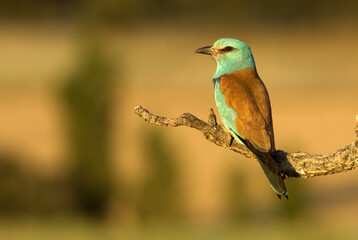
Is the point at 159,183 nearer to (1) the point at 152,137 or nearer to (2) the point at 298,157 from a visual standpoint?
(1) the point at 152,137

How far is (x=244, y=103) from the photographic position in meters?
5.26

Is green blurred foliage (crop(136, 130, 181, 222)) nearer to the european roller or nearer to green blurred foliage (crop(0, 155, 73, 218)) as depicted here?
green blurred foliage (crop(0, 155, 73, 218))

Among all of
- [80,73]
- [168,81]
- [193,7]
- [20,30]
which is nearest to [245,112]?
[80,73]

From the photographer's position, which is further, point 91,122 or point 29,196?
point 29,196

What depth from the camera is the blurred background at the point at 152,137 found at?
1359cm

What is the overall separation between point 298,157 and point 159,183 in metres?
9.03

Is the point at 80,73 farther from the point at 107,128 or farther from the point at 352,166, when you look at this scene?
the point at 352,166

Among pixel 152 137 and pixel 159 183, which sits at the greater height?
pixel 152 137

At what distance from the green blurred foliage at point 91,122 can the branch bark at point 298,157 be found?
9171 mm

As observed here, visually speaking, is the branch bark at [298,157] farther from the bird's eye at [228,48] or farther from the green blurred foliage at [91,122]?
the green blurred foliage at [91,122]

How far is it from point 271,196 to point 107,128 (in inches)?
131

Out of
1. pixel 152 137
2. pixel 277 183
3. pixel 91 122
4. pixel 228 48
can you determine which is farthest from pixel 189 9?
pixel 277 183

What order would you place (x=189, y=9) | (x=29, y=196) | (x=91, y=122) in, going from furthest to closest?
(x=189, y=9), (x=29, y=196), (x=91, y=122)

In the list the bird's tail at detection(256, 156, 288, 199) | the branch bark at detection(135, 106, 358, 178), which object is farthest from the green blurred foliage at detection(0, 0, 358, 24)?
the bird's tail at detection(256, 156, 288, 199)
